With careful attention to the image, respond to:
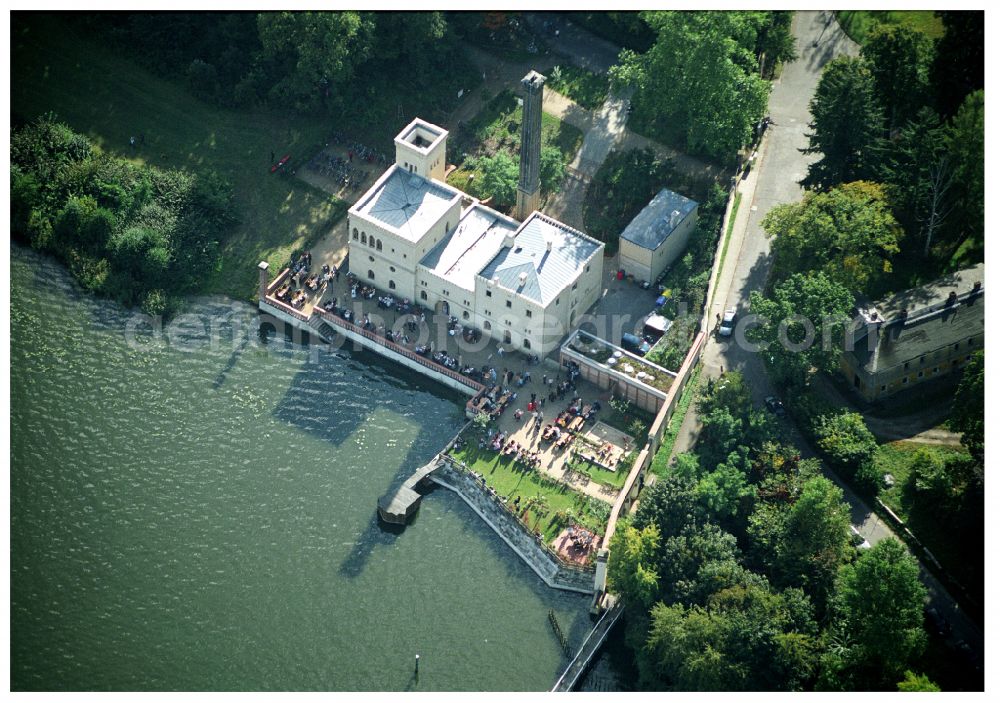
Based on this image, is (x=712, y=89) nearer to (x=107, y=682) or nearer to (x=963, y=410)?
(x=963, y=410)

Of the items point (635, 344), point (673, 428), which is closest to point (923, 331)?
point (673, 428)

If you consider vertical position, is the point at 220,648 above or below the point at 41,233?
below

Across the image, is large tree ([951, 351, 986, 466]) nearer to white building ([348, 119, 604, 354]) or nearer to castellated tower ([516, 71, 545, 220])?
white building ([348, 119, 604, 354])

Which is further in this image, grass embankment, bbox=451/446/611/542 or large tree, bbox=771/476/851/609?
grass embankment, bbox=451/446/611/542

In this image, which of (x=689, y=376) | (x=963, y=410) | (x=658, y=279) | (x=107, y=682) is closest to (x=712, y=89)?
(x=658, y=279)

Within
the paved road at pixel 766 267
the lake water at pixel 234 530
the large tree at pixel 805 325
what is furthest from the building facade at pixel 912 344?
the lake water at pixel 234 530

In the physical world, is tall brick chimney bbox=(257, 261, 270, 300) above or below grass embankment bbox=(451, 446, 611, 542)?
above

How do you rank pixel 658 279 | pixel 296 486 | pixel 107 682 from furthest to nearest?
pixel 658 279
pixel 296 486
pixel 107 682

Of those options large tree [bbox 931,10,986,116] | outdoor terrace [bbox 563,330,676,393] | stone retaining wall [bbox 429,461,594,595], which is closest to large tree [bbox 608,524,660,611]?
stone retaining wall [bbox 429,461,594,595]
